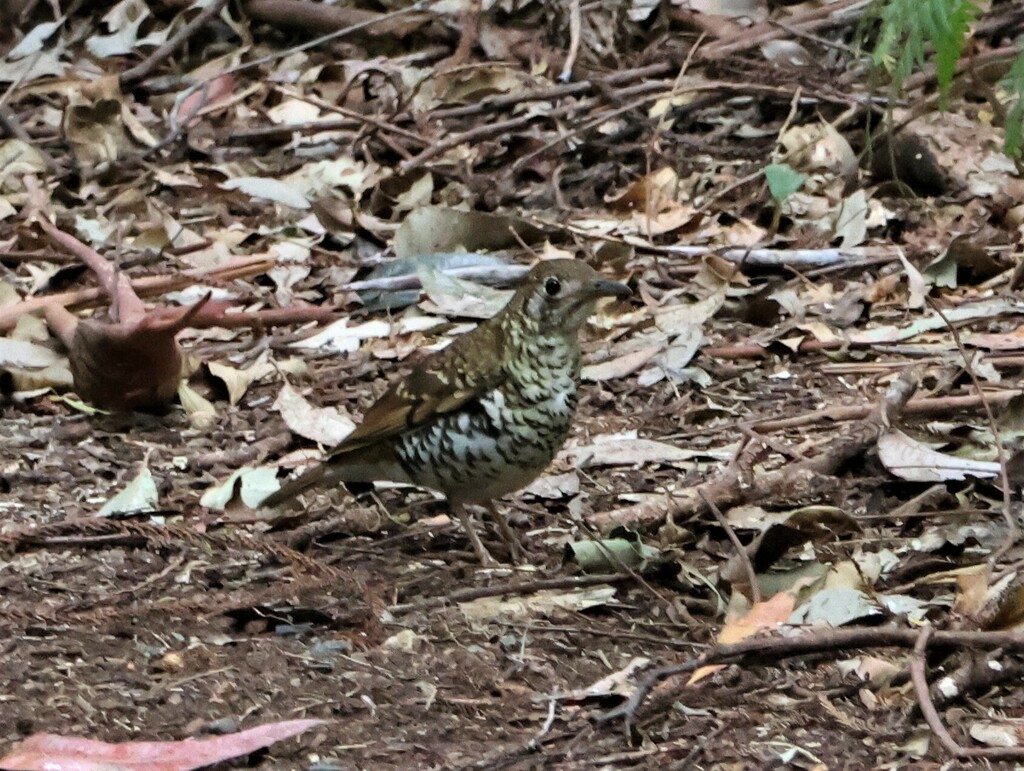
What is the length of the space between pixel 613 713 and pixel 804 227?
3.97 metres

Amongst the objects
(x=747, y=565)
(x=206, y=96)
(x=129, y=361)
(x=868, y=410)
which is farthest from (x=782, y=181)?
(x=206, y=96)

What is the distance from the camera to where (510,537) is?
4094 mm

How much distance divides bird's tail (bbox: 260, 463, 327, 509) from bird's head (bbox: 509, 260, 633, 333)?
791mm

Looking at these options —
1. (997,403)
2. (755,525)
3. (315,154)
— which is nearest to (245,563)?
(755,525)

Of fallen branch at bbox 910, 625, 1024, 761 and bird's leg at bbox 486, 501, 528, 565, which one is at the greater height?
fallen branch at bbox 910, 625, 1024, 761

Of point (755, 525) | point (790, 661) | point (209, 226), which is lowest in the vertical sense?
point (209, 226)

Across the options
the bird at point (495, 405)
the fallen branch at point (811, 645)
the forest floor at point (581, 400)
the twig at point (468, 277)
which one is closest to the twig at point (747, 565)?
the forest floor at point (581, 400)

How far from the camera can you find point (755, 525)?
3885 millimetres

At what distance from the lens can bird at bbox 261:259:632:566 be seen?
392 centimetres

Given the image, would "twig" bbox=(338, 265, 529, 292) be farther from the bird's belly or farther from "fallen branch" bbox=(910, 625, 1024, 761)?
"fallen branch" bbox=(910, 625, 1024, 761)

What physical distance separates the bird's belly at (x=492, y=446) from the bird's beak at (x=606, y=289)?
12.3 inches

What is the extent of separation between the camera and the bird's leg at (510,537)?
4004 mm

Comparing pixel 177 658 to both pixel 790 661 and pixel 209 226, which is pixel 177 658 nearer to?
pixel 790 661

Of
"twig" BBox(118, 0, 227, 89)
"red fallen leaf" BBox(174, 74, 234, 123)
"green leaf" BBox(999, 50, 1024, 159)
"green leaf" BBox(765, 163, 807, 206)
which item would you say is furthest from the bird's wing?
"twig" BBox(118, 0, 227, 89)
